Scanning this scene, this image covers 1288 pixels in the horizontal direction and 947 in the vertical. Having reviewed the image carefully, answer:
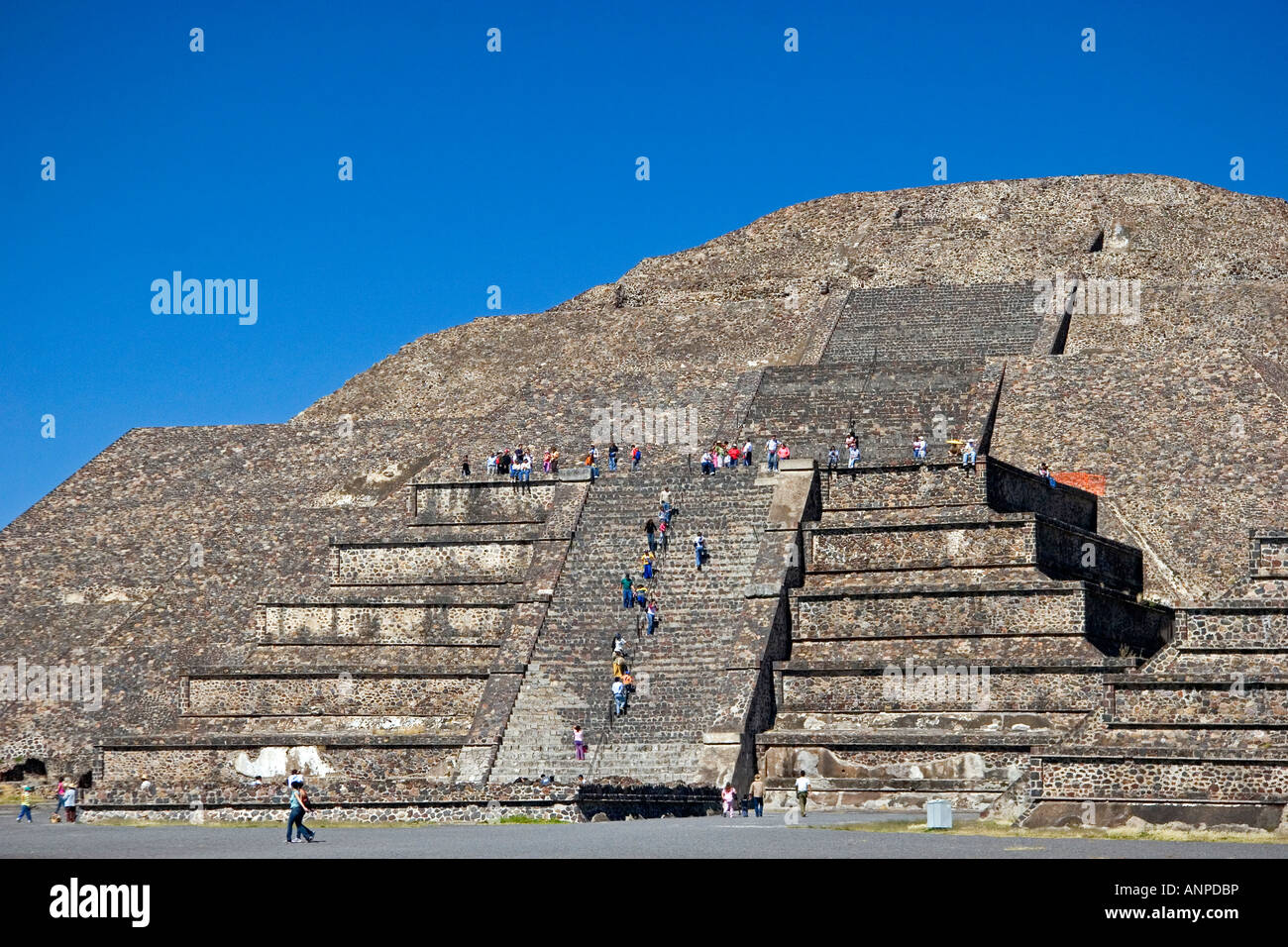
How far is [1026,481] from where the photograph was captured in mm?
30906

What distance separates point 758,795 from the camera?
24359 mm

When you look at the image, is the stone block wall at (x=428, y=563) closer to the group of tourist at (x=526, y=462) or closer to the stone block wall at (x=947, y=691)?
the group of tourist at (x=526, y=462)

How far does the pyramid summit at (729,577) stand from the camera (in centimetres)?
2320

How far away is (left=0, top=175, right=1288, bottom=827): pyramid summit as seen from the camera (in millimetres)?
23203

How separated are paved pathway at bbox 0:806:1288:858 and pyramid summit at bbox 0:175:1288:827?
4.57ft

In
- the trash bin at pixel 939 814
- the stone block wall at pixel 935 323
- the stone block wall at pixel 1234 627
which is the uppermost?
the stone block wall at pixel 935 323

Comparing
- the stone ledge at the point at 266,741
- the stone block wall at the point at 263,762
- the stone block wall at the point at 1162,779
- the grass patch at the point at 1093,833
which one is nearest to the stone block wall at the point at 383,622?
the stone ledge at the point at 266,741


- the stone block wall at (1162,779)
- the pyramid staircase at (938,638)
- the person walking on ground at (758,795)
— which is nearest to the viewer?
the stone block wall at (1162,779)

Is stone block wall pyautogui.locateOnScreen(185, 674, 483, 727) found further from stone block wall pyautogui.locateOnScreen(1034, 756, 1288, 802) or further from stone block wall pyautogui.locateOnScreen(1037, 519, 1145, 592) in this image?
stone block wall pyautogui.locateOnScreen(1034, 756, 1288, 802)

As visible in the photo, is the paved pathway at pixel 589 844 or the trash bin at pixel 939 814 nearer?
the paved pathway at pixel 589 844

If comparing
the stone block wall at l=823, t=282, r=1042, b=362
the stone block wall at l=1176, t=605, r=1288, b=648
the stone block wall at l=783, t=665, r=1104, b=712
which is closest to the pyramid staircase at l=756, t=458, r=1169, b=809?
the stone block wall at l=783, t=665, r=1104, b=712

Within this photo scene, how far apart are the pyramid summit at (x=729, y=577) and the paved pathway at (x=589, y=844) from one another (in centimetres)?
139

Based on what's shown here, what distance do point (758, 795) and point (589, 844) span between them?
682 centimetres
